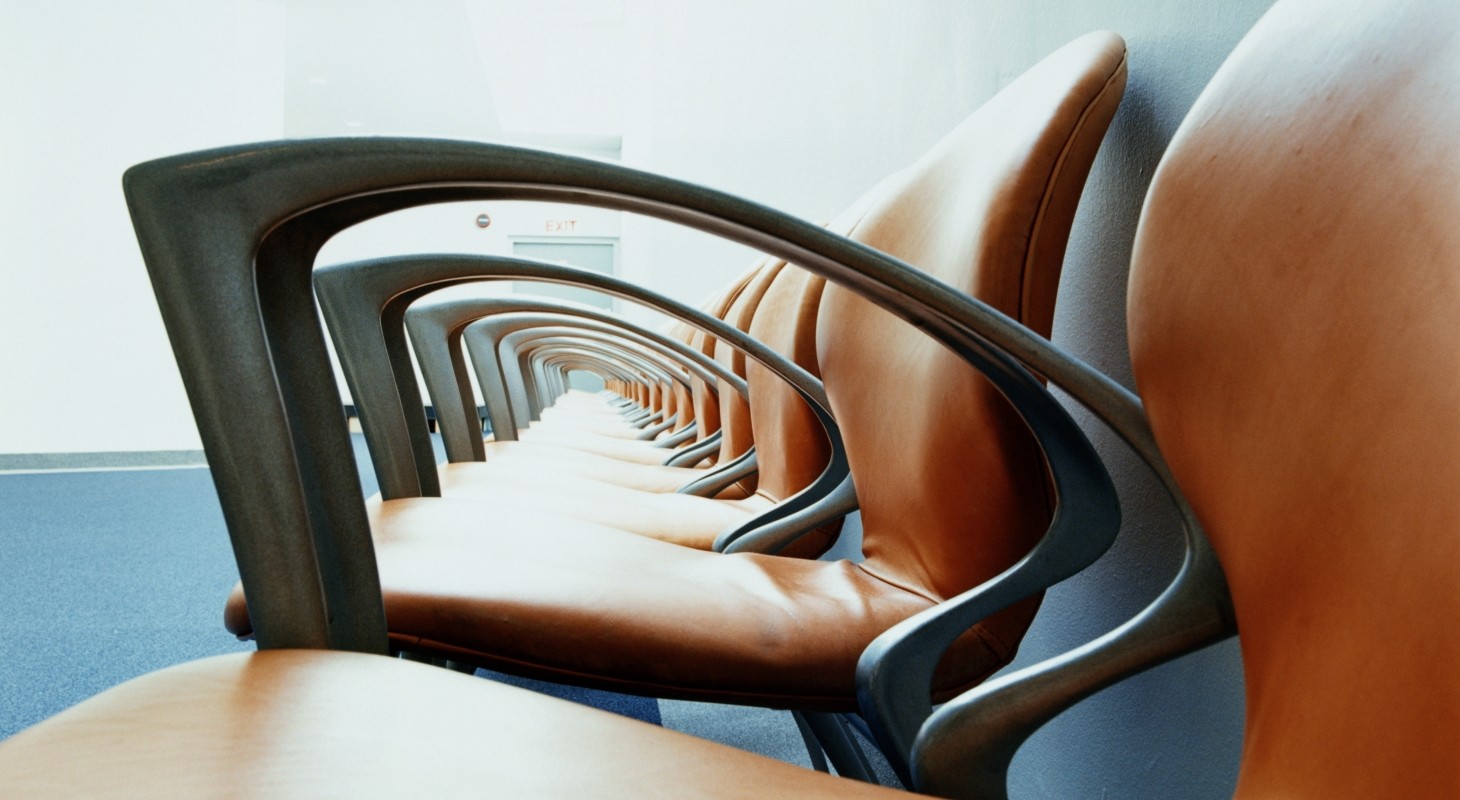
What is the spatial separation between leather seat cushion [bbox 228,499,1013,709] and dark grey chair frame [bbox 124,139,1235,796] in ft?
0.12

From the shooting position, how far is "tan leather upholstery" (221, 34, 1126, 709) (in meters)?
0.52

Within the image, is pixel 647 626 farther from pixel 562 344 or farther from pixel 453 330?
pixel 562 344

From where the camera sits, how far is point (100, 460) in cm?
440

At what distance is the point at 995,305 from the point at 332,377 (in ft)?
1.18

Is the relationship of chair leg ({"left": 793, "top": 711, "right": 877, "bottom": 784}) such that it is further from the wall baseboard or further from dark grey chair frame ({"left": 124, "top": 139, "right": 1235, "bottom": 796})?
the wall baseboard

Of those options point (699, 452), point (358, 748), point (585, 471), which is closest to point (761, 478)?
point (585, 471)

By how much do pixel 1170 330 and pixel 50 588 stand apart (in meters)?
2.26

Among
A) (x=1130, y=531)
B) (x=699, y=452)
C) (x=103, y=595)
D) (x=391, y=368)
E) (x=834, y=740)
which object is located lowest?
(x=103, y=595)

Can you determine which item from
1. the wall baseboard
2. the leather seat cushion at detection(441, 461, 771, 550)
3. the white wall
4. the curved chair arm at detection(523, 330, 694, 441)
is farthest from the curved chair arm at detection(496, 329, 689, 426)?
the wall baseboard

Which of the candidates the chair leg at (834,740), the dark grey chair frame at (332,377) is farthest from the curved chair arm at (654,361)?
the dark grey chair frame at (332,377)

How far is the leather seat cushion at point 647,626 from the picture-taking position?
512 mm

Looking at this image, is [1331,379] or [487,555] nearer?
[1331,379]

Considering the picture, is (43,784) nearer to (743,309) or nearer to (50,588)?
(743,309)

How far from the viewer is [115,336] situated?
4.36 meters
